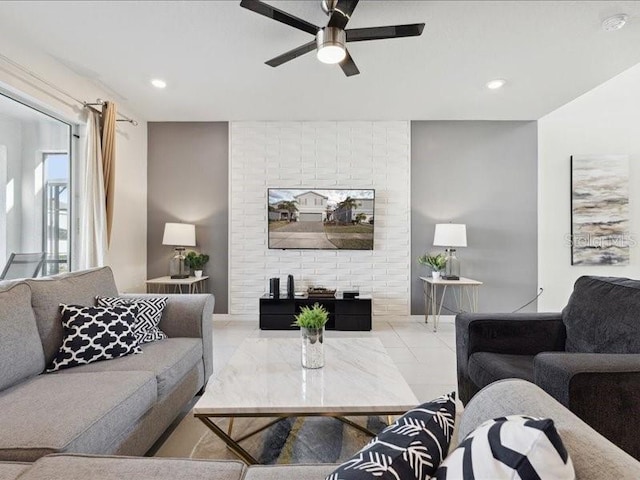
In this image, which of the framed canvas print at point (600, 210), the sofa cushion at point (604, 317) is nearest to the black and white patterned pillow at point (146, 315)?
the sofa cushion at point (604, 317)

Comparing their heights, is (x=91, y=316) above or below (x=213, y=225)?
below

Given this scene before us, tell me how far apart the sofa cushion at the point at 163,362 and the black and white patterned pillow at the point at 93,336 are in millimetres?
48

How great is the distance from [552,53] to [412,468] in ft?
11.5

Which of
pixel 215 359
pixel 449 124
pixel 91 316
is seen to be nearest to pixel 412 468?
pixel 91 316

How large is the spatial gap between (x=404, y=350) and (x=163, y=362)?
7.72 ft

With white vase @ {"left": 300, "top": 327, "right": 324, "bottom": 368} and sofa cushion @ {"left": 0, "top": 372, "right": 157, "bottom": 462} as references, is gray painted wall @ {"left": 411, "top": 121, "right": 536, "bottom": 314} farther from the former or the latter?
sofa cushion @ {"left": 0, "top": 372, "right": 157, "bottom": 462}

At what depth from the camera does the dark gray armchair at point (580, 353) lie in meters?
1.30

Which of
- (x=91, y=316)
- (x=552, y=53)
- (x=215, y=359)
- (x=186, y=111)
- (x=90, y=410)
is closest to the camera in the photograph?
(x=90, y=410)

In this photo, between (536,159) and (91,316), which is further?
(536,159)

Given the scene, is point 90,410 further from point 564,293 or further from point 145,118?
point 564,293

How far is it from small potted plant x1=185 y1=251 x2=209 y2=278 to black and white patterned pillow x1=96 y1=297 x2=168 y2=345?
2.16 metres

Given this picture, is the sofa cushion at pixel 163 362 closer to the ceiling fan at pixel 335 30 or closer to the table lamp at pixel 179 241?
the ceiling fan at pixel 335 30

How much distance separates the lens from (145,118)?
463 centimetres

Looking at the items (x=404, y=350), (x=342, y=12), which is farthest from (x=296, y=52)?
(x=404, y=350)
